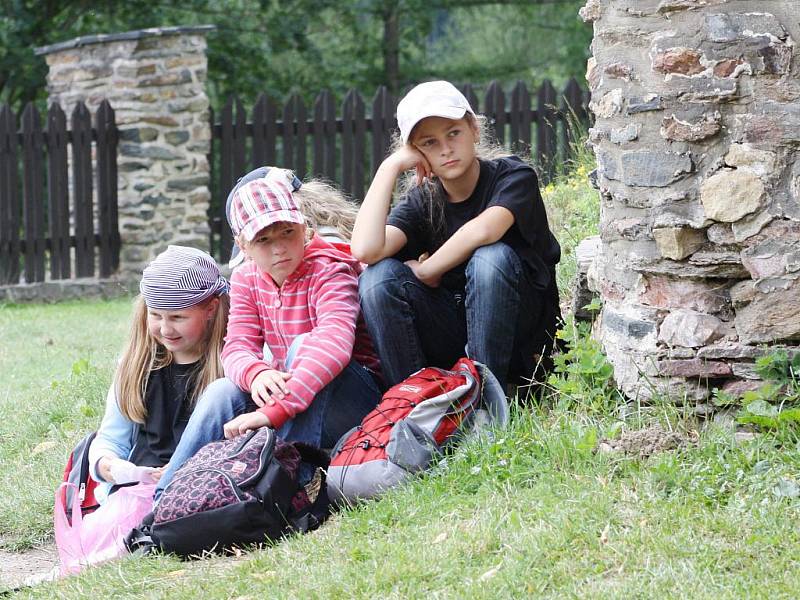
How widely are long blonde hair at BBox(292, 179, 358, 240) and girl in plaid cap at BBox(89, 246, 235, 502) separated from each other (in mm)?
525

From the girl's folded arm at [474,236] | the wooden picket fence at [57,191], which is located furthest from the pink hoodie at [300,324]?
the wooden picket fence at [57,191]

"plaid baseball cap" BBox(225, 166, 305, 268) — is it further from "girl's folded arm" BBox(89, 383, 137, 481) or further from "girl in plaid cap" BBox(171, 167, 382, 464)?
"girl's folded arm" BBox(89, 383, 137, 481)

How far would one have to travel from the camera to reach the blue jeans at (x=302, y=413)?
12.5 feet

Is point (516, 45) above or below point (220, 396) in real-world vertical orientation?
above

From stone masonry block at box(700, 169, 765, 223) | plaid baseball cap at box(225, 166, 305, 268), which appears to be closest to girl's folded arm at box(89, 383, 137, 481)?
plaid baseball cap at box(225, 166, 305, 268)

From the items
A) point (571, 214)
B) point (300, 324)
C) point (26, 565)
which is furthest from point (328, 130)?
point (26, 565)

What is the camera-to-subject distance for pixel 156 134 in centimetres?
1023

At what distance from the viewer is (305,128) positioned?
421 inches

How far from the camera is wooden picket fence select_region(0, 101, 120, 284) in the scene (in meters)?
10.1

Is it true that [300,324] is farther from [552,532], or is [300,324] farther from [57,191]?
[57,191]

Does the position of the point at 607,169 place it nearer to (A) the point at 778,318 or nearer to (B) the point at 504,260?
(B) the point at 504,260

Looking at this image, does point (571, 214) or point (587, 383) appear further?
point (571, 214)

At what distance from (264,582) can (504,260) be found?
138cm

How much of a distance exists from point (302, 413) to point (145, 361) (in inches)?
25.1
